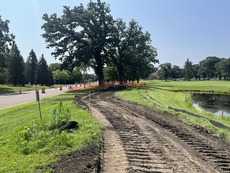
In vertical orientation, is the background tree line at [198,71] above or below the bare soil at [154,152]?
above

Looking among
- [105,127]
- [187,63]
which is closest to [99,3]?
[105,127]

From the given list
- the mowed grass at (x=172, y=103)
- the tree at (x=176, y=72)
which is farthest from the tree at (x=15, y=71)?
the tree at (x=176, y=72)

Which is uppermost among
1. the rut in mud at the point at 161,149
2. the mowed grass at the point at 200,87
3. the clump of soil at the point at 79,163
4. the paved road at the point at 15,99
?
the paved road at the point at 15,99

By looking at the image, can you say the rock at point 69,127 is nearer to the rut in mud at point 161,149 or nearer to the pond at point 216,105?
the rut in mud at point 161,149

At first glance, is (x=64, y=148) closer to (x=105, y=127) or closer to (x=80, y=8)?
(x=105, y=127)

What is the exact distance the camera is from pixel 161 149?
7.38 m

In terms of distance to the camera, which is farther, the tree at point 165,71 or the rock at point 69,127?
the tree at point 165,71

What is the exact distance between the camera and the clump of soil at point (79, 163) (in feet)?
18.7

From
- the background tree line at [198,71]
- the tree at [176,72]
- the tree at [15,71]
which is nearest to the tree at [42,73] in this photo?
the tree at [15,71]

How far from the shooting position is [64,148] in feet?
23.6

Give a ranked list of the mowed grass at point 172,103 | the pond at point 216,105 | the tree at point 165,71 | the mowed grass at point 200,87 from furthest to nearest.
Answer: the tree at point 165,71 → the mowed grass at point 200,87 → the pond at point 216,105 → the mowed grass at point 172,103

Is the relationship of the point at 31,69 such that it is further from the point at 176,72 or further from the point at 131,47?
the point at 176,72

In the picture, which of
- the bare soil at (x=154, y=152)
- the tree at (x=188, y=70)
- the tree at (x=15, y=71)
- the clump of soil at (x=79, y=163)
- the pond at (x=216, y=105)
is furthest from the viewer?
the tree at (x=188, y=70)

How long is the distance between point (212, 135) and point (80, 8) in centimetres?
Result: 3474
